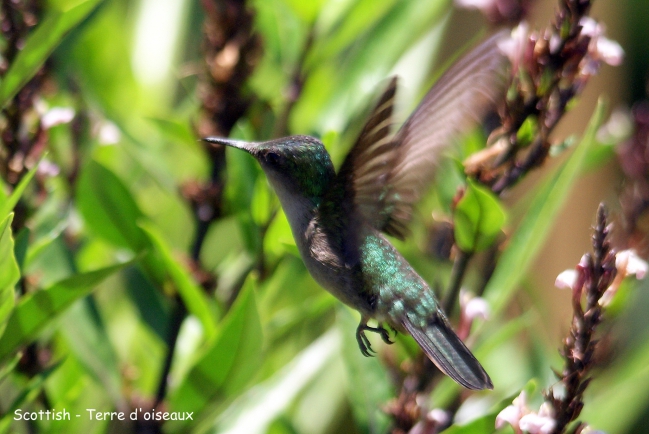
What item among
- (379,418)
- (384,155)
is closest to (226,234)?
(379,418)

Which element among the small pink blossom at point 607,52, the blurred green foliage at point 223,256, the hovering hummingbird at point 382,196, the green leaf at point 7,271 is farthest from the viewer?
the small pink blossom at point 607,52

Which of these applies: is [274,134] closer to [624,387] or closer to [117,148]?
[117,148]

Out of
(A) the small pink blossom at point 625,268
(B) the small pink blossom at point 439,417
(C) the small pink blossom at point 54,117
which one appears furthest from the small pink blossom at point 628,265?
(C) the small pink blossom at point 54,117

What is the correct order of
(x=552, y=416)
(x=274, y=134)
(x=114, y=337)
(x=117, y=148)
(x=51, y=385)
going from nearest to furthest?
(x=552, y=416)
(x=51, y=385)
(x=274, y=134)
(x=117, y=148)
(x=114, y=337)

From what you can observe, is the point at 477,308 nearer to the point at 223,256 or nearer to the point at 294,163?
the point at 294,163

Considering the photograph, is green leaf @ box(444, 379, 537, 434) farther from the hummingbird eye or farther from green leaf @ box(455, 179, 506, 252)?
the hummingbird eye

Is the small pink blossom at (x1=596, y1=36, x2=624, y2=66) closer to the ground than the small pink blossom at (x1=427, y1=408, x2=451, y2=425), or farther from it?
farther from it

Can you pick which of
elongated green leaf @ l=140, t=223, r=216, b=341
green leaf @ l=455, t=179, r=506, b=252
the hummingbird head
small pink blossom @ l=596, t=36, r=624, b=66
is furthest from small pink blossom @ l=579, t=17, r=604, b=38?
elongated green leaf @ l=140, t=223, r=216, b=341

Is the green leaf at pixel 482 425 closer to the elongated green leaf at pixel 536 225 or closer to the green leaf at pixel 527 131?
the elongated green leaf at pixel 536 225
